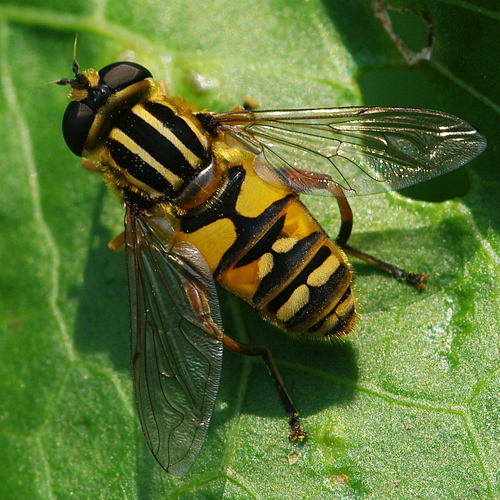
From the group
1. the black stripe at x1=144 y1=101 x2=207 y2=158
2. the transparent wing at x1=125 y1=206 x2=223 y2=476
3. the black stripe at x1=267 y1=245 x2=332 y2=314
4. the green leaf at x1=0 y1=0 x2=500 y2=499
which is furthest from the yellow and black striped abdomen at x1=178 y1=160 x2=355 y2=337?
A: the green leaf at x1=0 y1=0 x2=500 y2=499

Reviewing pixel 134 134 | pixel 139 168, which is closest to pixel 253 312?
pixel 139 168

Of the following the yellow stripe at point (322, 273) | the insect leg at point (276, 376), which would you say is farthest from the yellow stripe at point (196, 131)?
the insect leg at point (276, 376)

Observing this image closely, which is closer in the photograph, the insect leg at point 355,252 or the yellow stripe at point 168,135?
the yellow stripe at point 168,135

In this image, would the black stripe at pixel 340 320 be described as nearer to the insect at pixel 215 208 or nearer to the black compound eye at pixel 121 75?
the insect at pixel 215 208

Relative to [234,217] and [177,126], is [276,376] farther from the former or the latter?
[177,126]

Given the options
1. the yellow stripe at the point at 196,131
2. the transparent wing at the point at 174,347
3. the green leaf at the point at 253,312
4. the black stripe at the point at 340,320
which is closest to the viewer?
the transparent wing at the point at 174,347

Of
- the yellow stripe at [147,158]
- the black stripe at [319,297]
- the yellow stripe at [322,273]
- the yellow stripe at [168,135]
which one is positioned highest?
the yellow stripe at [168,135]
